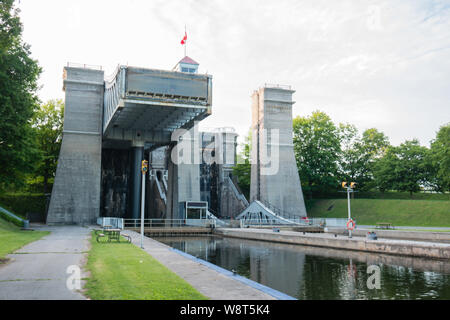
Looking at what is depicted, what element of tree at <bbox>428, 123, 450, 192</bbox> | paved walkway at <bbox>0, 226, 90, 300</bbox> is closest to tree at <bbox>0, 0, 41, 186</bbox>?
paved walkway at <bbox>0, 226, 90, 300</bbox>

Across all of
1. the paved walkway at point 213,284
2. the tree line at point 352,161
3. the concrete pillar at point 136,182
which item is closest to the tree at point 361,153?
the tree line at point 352,161

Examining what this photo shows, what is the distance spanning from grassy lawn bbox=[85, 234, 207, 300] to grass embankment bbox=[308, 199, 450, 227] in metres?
35.0

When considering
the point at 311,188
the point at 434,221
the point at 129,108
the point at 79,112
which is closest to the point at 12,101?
the point at 129,108

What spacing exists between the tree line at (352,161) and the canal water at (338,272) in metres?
36.9

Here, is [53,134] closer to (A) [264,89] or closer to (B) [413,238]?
(A) [264,89]

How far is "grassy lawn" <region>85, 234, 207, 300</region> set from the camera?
7.51 m

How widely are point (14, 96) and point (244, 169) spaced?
134 ft

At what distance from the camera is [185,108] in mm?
35500

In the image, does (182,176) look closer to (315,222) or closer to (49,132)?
(315,222)

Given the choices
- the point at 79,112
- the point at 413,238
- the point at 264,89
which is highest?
the point at 264,89

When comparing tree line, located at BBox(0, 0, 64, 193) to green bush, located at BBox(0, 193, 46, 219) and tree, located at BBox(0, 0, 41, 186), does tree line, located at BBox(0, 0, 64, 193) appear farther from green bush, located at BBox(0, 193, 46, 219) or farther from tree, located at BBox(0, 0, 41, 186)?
green bush, located at BBox(0, 193, 46, 219)

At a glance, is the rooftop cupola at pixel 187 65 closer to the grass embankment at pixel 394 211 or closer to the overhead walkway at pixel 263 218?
the overhead walkway at pixel 263 218

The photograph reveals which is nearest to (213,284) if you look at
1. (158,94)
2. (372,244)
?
(372,244)
